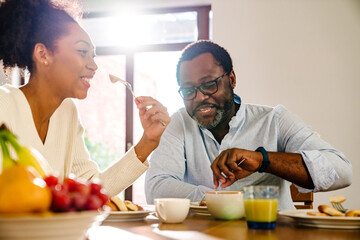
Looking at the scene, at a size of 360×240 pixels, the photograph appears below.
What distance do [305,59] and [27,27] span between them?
319 centimetres

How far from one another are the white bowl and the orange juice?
5.4 inches

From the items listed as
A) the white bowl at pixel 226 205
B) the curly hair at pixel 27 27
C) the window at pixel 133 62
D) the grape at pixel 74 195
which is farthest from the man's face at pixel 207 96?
the window at pixel 133 62

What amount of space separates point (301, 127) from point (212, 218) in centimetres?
81

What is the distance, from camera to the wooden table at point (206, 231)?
831mm

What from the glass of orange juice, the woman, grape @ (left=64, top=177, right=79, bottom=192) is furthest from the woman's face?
grape @ (left=64, top=177, right=79, bottom=192)

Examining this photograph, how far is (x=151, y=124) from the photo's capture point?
1.58 m

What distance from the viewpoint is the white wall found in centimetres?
398

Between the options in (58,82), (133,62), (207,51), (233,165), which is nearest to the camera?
(233,165)

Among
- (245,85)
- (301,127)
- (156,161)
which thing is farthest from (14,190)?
(245,85)

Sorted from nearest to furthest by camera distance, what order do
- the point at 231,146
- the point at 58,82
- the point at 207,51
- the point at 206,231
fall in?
the point at 206,231, the point at 58,82, the point at 231,146, the point at 207,51

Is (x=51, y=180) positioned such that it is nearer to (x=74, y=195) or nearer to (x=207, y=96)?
(x=74, y=195)

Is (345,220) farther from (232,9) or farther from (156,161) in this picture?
(232,9)

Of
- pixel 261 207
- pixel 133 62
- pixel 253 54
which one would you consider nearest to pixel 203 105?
pixel 261 207

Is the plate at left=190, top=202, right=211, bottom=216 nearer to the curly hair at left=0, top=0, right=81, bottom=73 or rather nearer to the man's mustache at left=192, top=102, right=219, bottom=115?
the man's mustache at left=192, top=102, right=219, bottom=115
